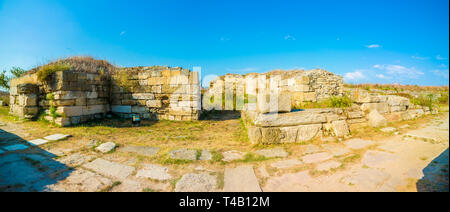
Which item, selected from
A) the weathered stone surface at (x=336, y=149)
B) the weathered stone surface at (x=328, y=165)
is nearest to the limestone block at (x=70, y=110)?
the weathered stone surface at (x=328, y=165)

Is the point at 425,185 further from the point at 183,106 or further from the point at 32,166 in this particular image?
the point at 183,106

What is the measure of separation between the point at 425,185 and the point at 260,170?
1.88m

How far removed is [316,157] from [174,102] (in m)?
5.83

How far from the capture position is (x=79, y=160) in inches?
128

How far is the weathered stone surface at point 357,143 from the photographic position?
3.62 metres

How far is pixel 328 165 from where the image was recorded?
284cm

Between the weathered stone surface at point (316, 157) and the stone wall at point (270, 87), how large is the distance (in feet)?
5.10

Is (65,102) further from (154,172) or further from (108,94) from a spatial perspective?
(154,172)

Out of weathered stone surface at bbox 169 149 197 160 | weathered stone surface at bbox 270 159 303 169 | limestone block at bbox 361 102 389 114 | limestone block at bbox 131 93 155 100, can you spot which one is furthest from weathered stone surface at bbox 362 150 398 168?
limestone block at bbox 131 93 155 100

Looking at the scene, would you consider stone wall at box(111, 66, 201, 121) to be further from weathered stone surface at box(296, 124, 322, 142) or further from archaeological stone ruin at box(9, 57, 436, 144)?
weathered stone surface at box(296, 124, 322, 142)

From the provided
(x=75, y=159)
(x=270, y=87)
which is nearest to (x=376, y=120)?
(x=75, y=159)

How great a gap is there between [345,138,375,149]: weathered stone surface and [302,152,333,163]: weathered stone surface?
0.78 m

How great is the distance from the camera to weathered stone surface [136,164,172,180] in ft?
8.82

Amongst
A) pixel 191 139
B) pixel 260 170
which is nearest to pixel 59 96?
pixel 191 139
